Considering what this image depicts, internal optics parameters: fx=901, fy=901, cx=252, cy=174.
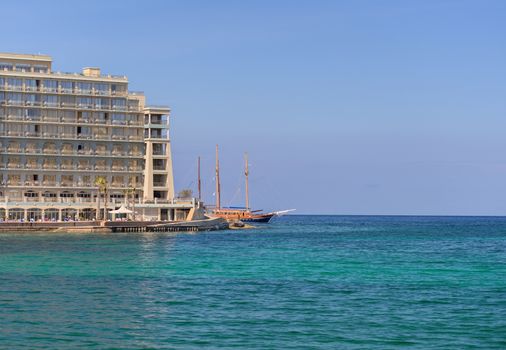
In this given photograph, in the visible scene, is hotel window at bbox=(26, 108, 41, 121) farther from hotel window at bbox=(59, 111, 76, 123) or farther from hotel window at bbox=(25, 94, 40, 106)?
hotel window at bbox=(59, 111, 76, 123)

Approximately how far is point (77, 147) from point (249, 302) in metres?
122

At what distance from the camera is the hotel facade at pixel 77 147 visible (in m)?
159

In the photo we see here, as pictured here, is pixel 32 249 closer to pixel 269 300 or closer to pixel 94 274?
pixel 94 274

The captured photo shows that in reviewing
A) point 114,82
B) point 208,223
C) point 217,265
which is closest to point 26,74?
point 114,82

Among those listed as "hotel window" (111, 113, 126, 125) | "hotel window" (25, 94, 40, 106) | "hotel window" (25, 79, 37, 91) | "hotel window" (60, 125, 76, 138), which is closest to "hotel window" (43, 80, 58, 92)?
"hotel window" (25, 79, 37, 91)

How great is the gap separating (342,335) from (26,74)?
131832 millimetres

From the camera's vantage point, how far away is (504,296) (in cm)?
5309

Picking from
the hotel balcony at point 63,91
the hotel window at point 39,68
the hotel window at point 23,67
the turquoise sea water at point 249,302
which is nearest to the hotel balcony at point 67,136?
the hotel balcony at point 63,91

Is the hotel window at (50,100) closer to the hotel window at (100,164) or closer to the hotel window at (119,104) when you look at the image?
the hotel window at (119,104)

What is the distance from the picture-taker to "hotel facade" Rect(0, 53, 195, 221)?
159250 millimetres

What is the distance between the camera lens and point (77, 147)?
166 meters

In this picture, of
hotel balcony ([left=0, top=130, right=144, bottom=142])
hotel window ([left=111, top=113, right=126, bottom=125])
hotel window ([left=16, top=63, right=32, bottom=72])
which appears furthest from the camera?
hotel window ([left=111, top=113, right=126, bottom=125])

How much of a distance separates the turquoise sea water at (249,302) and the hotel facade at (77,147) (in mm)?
75627

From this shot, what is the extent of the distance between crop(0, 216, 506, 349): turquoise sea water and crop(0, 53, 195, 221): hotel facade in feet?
248
